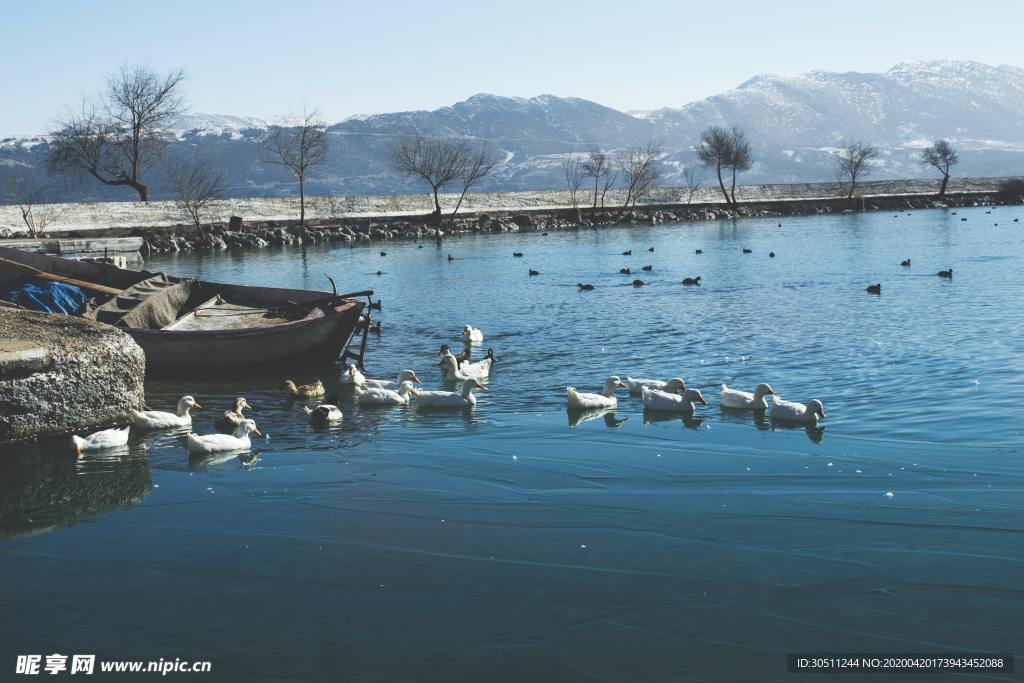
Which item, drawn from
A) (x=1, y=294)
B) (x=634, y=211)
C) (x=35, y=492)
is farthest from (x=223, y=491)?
(x=634, y=211)

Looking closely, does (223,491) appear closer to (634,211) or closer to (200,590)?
(200,590)

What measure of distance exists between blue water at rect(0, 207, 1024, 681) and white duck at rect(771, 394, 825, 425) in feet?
0.68

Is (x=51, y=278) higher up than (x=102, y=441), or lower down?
higher up

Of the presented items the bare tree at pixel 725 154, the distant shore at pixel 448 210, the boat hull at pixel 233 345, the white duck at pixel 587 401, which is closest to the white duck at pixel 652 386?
the white duck at pixel 587 401

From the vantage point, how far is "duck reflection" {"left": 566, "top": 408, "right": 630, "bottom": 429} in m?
13.3

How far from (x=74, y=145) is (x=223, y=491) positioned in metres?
73.1

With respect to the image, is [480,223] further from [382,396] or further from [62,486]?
[62,486]

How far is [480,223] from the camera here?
75.4 metres

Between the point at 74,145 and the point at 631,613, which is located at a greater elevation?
the point at 74,145

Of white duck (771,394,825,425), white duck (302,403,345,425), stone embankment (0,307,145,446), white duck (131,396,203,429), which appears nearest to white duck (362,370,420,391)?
white duck (302,403,345,425)

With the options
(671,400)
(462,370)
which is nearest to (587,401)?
(671,400)

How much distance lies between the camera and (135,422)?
43.9 feet

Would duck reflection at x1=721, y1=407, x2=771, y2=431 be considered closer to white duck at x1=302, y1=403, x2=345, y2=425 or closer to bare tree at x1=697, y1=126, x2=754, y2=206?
white duck at x1=302, y1=403, x2=345, y2=425

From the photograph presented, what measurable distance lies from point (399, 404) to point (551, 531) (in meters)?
6.41
